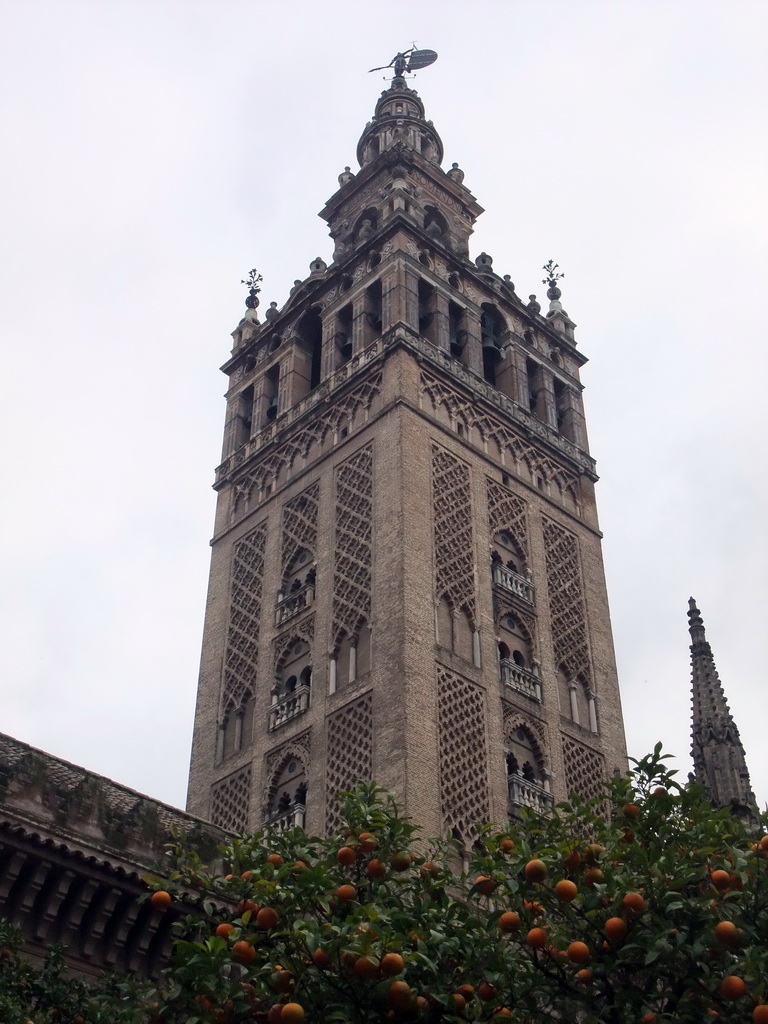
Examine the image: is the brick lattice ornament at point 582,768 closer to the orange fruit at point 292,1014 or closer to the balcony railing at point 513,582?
the balcony railing at point 513,582

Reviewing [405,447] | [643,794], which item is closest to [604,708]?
[405,447]

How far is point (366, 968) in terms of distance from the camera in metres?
10.4

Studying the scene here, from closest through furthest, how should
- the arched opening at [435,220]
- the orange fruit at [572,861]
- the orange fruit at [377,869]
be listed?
the orange fruit at [572,861]
the orange fruit at [377,869]
the arched opening at [435,220]

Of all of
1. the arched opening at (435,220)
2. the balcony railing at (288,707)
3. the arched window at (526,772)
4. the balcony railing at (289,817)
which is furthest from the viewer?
the arched opening at (435,220)

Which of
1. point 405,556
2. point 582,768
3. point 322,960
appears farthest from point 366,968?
point 582,768

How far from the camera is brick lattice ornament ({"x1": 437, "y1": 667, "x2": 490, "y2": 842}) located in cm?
2492

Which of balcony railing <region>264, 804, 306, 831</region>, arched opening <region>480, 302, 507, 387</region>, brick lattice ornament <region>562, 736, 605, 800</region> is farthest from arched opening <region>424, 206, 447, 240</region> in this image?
balcony railing <region>264, 804, 306, 831</region>

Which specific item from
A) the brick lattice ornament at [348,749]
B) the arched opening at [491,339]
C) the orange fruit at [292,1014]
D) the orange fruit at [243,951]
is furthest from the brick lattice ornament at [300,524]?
the orange fruit at [292,1014]

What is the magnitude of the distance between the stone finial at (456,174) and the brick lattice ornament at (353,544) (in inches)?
568

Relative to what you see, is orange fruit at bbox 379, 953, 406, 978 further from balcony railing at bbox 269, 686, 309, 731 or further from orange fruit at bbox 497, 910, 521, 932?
balcony railing at bbox 269, 686, 309, 731

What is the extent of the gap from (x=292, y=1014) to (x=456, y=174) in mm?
35397

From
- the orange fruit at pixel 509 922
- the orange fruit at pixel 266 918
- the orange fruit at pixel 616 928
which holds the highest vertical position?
the orange fruit at pixel 266 918

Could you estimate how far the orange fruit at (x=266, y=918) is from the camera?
11133mm

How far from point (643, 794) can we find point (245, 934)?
12.3 feet
